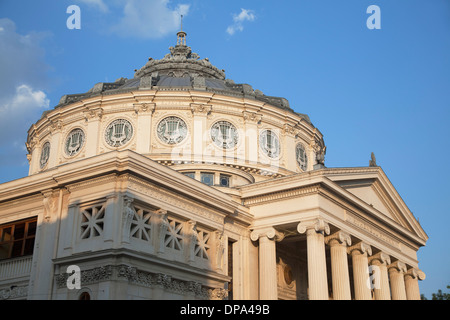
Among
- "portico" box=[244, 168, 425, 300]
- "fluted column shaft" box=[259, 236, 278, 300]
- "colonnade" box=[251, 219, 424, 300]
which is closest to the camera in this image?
"colonnade" box=[251, 219, 424, 300]

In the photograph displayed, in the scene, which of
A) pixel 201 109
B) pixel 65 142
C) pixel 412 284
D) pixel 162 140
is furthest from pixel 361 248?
pixel 65 142

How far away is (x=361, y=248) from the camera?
35.7 m

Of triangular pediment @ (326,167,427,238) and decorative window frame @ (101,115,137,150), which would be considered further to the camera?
decorative window frame @ (101,115,137,150)

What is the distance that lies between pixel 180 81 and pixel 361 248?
19381 mm

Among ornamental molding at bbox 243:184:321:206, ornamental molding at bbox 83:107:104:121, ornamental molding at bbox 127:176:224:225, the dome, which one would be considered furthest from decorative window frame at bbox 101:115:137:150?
ornamental molding at bbox 127:176:224:225

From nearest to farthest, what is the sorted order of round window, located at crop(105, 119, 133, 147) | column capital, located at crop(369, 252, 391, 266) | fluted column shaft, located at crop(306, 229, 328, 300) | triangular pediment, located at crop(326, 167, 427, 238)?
fluted column shaft, located at crop(306, 229, 328, 300), triangular pediment, located at crop(326, 167, 427, 238), column capital, located at crop(369, 252, 391, 266), round window, located at crop(105, 119, 133, 147)

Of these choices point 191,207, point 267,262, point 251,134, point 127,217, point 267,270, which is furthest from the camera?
point 251,134

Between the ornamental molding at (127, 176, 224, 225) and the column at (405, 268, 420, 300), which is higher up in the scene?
the ornamental molding at (127, 176, 224, 225)

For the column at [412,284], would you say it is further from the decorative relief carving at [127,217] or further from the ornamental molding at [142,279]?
the decorative relief carving at [127,217]

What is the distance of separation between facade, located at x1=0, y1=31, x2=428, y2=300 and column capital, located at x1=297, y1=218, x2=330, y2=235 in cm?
6

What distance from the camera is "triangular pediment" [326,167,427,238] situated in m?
35.8

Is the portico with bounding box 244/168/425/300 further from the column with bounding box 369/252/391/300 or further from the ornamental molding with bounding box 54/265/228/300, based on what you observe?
the ornamental molding with bounding box 54/265/228/300

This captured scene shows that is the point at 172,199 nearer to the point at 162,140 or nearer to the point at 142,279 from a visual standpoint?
the point at 142,279

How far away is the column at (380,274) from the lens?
124 feet
